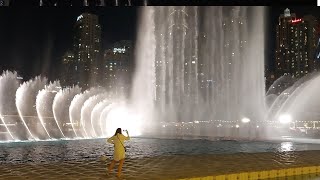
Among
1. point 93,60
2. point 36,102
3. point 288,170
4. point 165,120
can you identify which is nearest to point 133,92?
point 165,120

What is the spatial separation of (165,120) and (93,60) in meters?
69.5

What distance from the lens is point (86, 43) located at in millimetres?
128375

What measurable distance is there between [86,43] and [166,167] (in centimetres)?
11925

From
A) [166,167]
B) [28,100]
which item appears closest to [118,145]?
[166,167]

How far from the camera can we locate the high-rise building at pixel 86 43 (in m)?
123

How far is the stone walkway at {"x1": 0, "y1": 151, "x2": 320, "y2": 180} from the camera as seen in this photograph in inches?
430

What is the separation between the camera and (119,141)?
10664mm

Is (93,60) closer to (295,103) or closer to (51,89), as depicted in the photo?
(51,89)

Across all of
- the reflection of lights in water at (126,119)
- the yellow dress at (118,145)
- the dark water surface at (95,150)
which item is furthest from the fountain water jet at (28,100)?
the yellow dress at (118,145)

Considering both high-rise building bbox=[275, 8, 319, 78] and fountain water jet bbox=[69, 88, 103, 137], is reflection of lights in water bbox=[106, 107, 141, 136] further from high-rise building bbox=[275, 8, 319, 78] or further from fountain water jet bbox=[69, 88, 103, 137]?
high-rise building bbox=[275, 8, 319, 78]

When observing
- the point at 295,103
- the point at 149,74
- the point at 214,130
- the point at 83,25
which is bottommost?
the point at 214,130

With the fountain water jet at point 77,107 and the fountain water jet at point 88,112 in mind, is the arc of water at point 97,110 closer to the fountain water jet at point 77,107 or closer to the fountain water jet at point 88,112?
the fountain water jet at point 88,112

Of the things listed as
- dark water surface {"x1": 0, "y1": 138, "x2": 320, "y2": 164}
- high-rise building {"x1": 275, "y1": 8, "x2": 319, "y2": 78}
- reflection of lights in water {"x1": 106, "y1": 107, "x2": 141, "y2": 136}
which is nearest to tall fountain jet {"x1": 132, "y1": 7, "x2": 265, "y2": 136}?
reflection of lights in water {"x1": 106, "y1": 107, "x2": 141, "y2": 136}

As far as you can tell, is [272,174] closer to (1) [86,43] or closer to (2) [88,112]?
(2) [88,112]
